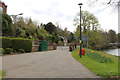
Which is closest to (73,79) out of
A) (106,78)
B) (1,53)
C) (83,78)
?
(83,78)

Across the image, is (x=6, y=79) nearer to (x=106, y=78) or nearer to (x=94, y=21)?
(x=106, y=78)

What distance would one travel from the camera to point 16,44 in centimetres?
1788

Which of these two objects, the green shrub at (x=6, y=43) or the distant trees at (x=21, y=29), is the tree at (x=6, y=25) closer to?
the distant trees at (x=21, y=29)

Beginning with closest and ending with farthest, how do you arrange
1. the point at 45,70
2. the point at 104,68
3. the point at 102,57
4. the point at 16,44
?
the point at 45,70
the point at 104,68
the point at 102,57
the point at 16,44

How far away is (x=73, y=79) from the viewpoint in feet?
17.7

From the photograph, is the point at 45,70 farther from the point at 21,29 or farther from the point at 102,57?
the point at 21,29

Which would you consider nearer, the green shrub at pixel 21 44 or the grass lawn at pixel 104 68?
the grass lawn at pixel 104 68

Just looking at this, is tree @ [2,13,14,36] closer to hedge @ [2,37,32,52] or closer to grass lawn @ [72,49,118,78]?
hedge @ [2,37,32,52]

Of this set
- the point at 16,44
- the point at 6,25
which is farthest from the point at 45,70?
the point at 6,25

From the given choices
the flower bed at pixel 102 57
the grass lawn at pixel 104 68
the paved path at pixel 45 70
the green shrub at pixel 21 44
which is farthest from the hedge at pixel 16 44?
the grass lawn at pixel 104 68

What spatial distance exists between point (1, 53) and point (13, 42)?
146 inches

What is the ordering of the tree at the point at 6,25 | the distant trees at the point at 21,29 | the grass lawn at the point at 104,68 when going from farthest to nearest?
1. the distant trees at the point at 21,29
2. the tree at the point at 6,25
3. the grass lawn at the point at 104,68

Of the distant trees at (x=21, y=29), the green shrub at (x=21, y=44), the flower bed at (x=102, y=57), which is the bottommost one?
the flower bed at (x=102, y=57)

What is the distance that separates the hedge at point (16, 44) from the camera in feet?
51.8
